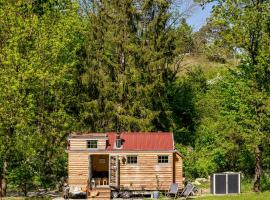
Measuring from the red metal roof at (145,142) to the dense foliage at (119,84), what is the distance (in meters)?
4.99

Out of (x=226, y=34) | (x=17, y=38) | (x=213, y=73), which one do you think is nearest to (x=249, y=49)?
(x=226, y=34)

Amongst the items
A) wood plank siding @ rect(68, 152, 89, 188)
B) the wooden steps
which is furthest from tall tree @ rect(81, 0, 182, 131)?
the wooden steps

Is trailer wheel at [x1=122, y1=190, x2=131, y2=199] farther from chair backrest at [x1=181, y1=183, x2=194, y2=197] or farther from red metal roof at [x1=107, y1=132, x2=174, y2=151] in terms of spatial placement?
chair backrest at [x1=181, y1=183, x2=194, y2=197]

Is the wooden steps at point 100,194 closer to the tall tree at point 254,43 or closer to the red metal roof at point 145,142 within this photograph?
the red metal roof at point 145,142

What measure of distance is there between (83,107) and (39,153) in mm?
5999

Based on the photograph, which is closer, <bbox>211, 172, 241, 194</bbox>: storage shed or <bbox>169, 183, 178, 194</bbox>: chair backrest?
<bbox>169, 183, 178, 194</bbox>: chair backrest

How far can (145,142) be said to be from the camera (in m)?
35.9

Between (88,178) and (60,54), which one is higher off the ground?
(60,54)

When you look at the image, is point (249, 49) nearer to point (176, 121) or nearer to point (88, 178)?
point (88, 178)

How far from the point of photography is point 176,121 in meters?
52.1

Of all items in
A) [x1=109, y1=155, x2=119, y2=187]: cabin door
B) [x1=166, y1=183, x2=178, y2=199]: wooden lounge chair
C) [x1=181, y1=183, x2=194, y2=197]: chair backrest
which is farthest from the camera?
[x1=109, y1=155, x2=119, y2=187]: cabin door

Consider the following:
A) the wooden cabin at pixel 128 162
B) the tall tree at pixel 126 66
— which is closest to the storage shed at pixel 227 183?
the wooden cabin at pixel 128 162

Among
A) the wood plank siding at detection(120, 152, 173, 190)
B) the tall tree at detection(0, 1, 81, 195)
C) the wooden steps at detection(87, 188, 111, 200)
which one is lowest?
the wooden steps at detection(87, 188, 111, 200)

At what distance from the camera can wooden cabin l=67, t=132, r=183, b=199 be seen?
35438 mm
